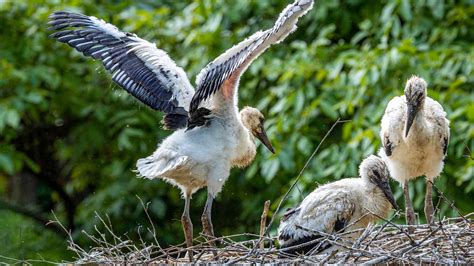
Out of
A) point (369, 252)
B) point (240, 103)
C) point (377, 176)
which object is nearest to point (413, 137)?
point (377, 176)

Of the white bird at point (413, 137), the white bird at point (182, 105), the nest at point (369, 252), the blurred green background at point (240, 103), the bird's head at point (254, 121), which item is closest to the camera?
the nest at point (369, 252)

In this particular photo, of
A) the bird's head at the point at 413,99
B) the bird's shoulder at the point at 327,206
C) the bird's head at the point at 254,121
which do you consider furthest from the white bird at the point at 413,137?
the bird's head at the point at 254,121

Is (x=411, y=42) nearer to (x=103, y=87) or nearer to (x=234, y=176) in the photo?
(x=234, y=176)

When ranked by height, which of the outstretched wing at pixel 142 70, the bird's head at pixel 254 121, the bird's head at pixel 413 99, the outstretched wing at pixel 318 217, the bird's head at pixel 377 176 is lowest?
the outstretched wing at pixel 318 217

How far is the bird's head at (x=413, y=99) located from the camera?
766cm

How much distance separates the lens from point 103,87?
11.6 m

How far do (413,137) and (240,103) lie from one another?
10.7 ft

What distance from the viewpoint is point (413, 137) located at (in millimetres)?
7809

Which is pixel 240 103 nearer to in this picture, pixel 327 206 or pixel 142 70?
pixel 142 70

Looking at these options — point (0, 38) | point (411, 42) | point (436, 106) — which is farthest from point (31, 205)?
point (436, 106)

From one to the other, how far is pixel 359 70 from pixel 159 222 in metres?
2.69

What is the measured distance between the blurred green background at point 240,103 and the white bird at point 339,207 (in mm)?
1532

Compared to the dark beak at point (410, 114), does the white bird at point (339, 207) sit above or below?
below

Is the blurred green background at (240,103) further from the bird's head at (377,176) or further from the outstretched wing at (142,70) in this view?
the outstretched wing at (142,70)
